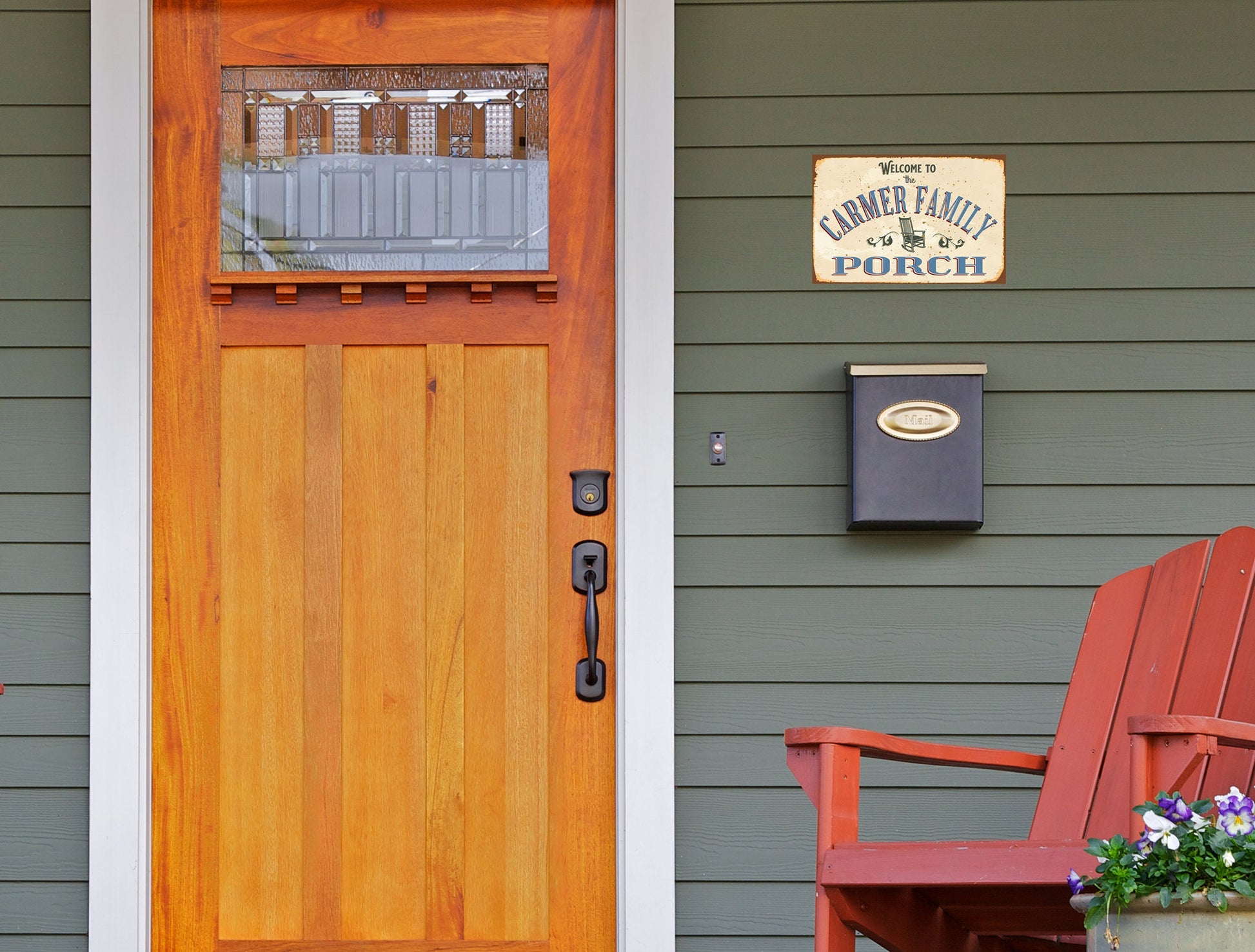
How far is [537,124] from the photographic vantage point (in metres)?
2.67

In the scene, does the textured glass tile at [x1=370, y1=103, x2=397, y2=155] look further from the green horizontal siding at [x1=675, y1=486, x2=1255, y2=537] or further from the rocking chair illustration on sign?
the rocking chair illustration on sign

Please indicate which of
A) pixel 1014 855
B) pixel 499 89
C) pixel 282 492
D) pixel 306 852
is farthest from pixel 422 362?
pixel 1014 855

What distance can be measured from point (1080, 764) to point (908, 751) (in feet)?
1.17

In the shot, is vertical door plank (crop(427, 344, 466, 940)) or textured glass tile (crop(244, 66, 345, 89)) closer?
vertical door plank (crop(427, 344, 466, 940))

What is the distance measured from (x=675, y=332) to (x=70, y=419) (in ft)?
3.96

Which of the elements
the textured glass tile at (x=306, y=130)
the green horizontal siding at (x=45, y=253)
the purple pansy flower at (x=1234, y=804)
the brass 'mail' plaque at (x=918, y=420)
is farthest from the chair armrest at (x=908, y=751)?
the green horizontal siding at (x=45, y=253)

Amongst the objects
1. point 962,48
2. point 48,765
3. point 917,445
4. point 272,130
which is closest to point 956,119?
point 962,48

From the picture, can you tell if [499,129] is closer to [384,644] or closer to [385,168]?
[385,168]

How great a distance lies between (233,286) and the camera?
2627 millimetres

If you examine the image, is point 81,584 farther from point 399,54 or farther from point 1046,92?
point 1046,92

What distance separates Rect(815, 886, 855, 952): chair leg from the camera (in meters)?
1.66

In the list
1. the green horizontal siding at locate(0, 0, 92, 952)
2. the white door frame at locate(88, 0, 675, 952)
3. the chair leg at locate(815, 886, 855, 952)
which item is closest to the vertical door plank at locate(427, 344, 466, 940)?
the white door frame at locate(88, 0, 675, 952)

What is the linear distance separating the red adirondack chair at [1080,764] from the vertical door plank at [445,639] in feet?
3.11

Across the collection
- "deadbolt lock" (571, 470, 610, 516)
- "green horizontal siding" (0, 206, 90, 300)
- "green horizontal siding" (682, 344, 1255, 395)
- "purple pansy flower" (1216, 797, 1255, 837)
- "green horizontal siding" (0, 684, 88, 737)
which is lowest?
"green horizontal siding" (0, 684, 88, 737)
